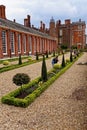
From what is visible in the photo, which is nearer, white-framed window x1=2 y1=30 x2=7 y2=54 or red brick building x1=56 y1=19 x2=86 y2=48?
white-framed window x1=2 y1=30 x2=7 y2=54

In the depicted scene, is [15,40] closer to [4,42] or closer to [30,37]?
[4,42]

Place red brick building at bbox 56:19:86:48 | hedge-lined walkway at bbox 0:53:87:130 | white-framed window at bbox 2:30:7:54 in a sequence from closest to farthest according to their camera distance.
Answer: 1. hedge-lined walkway at bbox 0:53:87:130
2. white-framed window at bbox 2:30:7:54
3. red brick building at bbox 56:19:86:48

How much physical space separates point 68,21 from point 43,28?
18.0m

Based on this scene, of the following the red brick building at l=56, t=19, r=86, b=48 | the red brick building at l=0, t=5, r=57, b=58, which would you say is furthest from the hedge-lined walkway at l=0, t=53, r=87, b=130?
the red brick building at l=56, t=19, r=86, b=48

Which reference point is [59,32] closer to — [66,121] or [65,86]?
[65,86]

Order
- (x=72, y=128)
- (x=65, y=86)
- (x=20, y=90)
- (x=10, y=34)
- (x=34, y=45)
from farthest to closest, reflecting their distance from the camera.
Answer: (x=34, y=45) < (x=10, y=34) < (x=65, y=86) < (x=20, y=90) < (x=72, y=128)

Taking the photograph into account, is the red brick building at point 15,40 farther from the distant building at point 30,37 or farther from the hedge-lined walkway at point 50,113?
the hedge-lined walkway at point 50,113

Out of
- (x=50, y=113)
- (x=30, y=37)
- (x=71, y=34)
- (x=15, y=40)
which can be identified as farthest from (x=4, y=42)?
(x=71, y=34)

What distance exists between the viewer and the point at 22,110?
6.61m

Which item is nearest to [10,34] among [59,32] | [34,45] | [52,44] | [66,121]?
[34,45]

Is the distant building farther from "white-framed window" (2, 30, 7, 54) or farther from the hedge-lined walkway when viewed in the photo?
the hedge-lined walkway

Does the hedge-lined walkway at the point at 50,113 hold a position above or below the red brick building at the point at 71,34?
below

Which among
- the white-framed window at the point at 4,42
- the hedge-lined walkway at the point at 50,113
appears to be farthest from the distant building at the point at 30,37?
the hedge-lined walkway at the point at 50,113

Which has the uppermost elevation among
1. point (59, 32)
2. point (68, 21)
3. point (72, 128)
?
point (68, 21)
